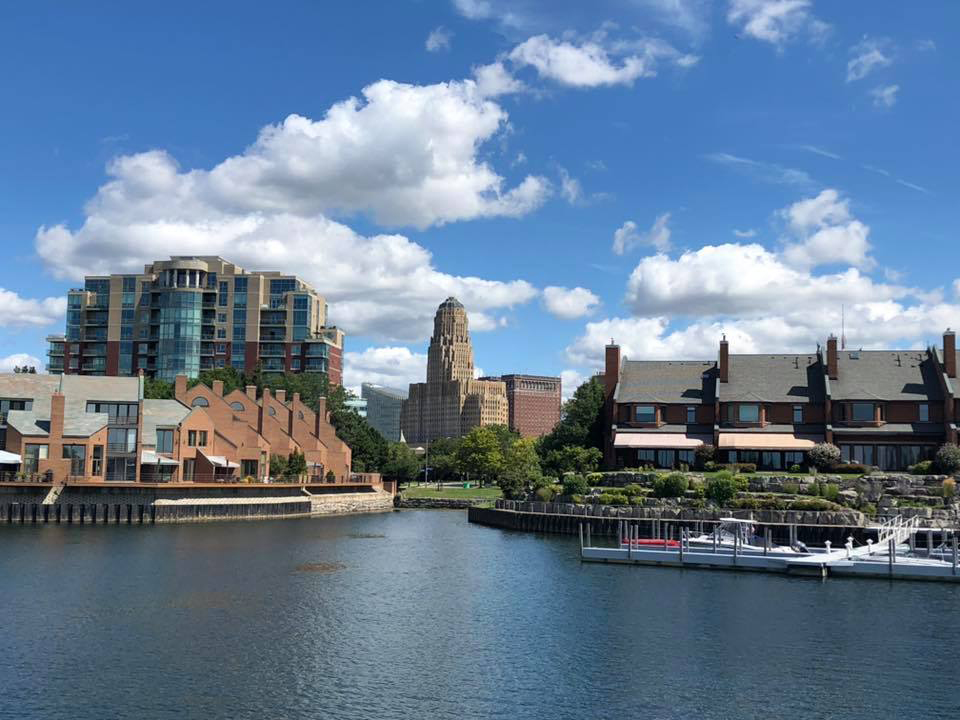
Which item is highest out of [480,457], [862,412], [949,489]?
[862,412]

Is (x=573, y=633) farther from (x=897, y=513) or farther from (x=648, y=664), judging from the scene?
(x=897, y=513)

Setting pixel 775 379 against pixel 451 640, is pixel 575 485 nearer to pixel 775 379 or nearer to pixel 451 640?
pixel 775 379

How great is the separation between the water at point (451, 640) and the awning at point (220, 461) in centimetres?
3411

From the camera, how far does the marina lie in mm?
57906

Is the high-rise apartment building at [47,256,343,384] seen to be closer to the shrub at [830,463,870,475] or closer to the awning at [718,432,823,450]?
the awning at [718,432,823,450]

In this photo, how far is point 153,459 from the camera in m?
92.9

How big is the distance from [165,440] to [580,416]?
5179cm

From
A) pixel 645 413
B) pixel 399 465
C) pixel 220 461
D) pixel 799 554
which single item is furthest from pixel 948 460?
pixel 399 465

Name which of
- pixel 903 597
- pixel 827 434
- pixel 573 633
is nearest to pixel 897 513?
pixel 827 434

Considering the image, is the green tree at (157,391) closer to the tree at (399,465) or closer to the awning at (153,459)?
the tree at (399,465)

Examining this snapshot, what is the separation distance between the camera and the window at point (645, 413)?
9844 centimetres

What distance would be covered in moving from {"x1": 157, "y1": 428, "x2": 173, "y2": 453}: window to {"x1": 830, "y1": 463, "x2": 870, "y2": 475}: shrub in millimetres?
62686

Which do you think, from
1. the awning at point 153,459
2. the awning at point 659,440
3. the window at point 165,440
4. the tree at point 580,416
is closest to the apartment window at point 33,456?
the awning at point 153,459

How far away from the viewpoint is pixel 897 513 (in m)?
75.6
